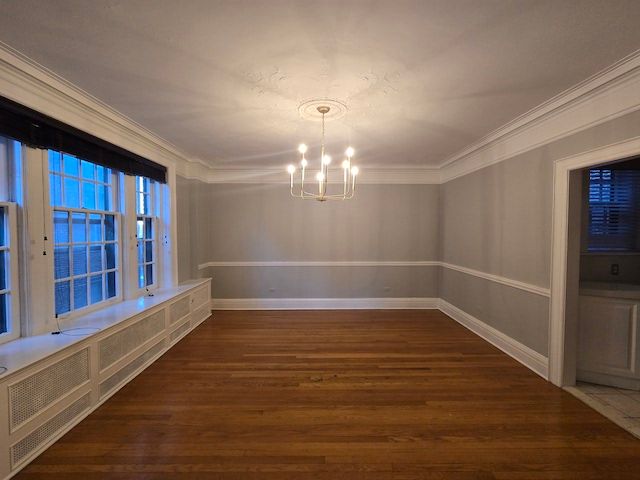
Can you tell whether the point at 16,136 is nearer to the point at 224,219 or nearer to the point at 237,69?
the point at 237,69

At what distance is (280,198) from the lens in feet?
18.2

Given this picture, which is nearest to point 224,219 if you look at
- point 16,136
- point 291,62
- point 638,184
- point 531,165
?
point 16,136

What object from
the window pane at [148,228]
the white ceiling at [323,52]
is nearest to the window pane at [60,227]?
the white ceiling at [323,52]

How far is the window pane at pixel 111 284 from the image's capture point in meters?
3.38

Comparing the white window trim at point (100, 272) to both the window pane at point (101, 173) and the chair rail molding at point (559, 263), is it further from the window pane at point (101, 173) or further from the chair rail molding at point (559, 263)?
the chair rail molding at point (559, 263)

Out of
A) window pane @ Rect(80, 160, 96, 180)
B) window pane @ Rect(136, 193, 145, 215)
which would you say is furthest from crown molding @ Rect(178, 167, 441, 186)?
window pane @ Rect(80, 160, 96, 180)

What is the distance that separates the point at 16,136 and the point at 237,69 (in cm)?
163

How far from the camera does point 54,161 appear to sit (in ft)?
8.81

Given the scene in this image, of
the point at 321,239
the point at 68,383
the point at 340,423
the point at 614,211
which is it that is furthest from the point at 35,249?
Result: the point at 614,211

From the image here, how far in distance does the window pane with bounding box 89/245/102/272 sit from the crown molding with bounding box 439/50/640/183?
4.54 meters

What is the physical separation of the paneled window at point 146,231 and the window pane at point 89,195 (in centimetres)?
67

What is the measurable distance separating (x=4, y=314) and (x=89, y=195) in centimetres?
131

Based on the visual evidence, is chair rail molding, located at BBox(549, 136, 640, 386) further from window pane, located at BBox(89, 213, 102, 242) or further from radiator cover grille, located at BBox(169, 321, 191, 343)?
window pane, located at BBox(89, 213, 102, 242)

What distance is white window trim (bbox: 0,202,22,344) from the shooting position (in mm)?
2227
